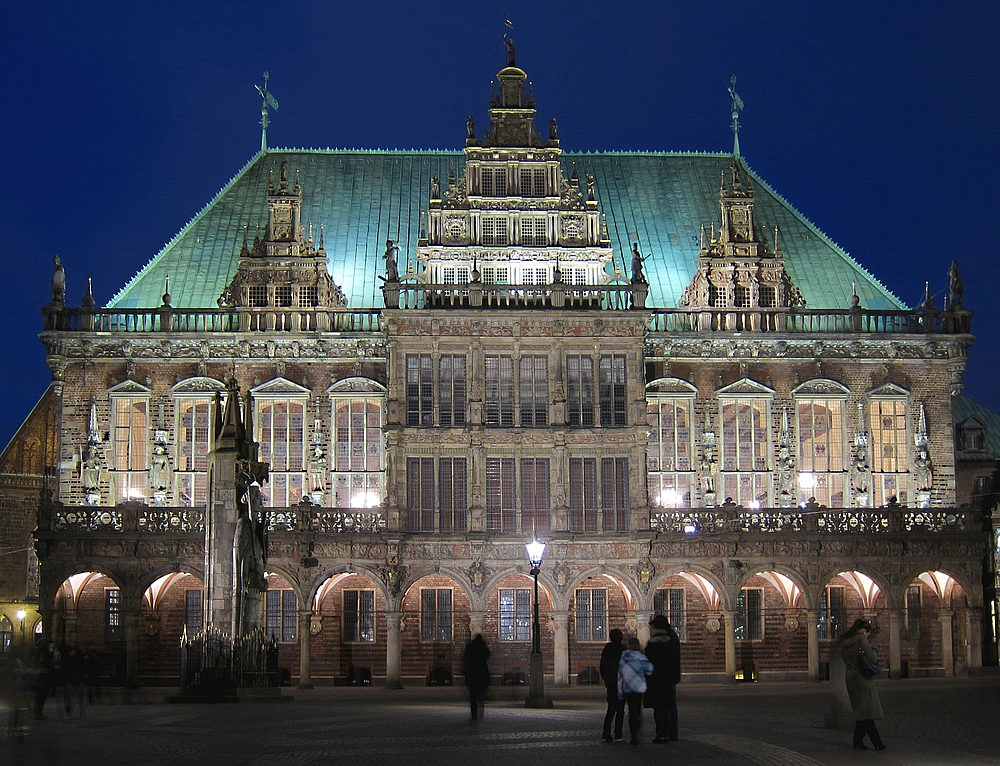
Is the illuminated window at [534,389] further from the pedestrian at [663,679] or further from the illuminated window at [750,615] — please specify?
the pedestrian at [663,679]

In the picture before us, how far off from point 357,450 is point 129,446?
8.03 metres

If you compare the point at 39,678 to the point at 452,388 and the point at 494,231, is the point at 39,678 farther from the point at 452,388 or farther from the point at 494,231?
the point at 494,231

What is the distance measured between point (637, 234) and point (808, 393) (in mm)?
9666

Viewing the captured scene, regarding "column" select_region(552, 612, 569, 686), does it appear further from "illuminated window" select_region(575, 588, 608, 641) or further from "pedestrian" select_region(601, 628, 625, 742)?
"pedestrian" select_region(601, 628, 625, 742)

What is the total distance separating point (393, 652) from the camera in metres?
48.5

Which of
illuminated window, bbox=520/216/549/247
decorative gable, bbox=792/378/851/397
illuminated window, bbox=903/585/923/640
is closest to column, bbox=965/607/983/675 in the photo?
illuminated window, bbox=903/585/923/640

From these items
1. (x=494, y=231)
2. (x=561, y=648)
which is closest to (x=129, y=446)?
(x=494, y=231)

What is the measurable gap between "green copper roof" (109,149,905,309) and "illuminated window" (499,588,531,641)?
11917 millimetres

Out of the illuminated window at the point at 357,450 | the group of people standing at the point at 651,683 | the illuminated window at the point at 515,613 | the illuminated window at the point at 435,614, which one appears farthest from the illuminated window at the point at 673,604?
the group of people standing at the point at 651,683

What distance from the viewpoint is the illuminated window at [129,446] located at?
5259 cm

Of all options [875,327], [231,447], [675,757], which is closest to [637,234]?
[875,327]

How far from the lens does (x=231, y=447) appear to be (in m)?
33.7

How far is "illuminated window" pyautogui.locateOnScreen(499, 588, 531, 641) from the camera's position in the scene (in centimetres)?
5181

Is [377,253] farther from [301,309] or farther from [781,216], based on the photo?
[781,216]
